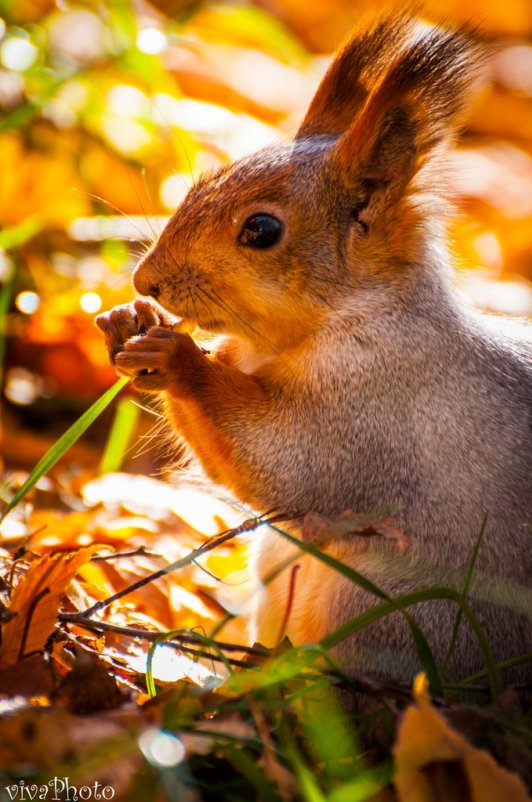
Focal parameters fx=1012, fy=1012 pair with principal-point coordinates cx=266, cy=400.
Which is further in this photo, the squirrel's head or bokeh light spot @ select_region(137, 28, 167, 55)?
bokeh light spot @ select_region(137, 28, 167, 55)

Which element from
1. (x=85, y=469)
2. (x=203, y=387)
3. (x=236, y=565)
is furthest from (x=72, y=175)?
(x=203, y=387)

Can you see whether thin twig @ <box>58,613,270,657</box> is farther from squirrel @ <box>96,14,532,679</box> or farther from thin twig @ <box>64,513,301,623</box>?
squirrel @ <box>96,14,532,679</box>

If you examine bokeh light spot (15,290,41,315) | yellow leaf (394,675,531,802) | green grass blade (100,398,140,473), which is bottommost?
yellow leaf (394,675,531,802)

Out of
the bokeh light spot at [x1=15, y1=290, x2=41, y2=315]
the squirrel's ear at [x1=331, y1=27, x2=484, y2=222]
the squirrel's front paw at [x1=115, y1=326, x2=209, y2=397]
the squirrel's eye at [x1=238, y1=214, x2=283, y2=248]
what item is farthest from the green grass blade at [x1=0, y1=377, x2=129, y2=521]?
the bokeh light spot at [x1=15, y1=290, x2=41, y2=315]

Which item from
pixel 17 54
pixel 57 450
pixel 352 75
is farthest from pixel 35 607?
pixel 17 54

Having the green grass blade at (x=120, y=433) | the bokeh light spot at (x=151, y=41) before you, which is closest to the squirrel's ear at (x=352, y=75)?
the green grass blade at (x=120, y=433)

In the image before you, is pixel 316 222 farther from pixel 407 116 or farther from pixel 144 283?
pixel 144 283

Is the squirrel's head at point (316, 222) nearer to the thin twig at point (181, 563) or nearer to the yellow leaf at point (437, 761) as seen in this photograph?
the thin twig at point (181, 563)
